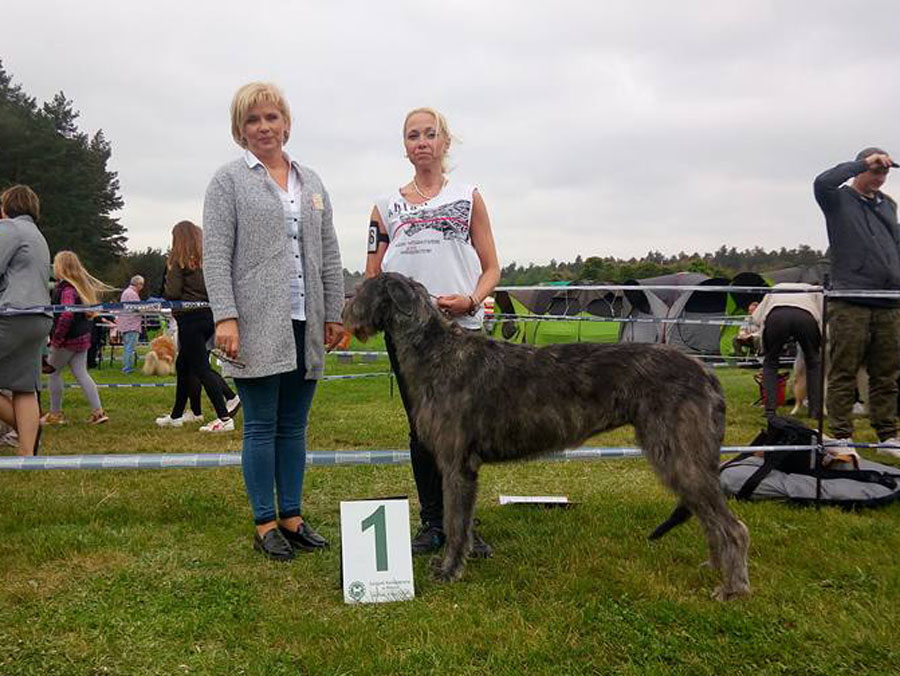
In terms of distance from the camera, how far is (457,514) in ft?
12.2

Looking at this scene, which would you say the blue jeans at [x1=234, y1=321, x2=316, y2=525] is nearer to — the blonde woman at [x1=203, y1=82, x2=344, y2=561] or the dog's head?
the blonde woman at [x1=203, y1=82, x2=344, y2=561]

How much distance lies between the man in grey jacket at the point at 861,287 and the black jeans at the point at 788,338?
52.3 inches

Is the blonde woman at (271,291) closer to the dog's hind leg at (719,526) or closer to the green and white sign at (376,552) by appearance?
the green and white sign at (376,552)

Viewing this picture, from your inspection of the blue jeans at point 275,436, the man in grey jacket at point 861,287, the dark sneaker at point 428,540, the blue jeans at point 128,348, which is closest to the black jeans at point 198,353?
the blue jeans at point 275,436

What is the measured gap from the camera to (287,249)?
12.6 feet

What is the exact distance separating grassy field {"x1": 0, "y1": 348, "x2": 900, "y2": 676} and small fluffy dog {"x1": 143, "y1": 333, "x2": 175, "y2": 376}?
33.3ft

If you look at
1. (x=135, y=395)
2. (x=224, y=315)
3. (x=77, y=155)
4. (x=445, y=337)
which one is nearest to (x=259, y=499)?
(x=224, y=315)

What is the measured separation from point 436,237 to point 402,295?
46 cm

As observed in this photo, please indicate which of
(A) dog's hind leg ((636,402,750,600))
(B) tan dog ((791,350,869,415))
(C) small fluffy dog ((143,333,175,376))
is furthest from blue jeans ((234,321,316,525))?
(C) small fluffy dog ((143,333,175,376))

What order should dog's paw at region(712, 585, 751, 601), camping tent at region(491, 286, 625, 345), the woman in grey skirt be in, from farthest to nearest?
camping tent at region(491, 286, 625, 345), the woman in grey skirt, dog's paw at region(712, 585, 751, 601)

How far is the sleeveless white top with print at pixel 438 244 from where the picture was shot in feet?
13.2

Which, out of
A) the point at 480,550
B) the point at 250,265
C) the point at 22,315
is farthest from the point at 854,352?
the point at 22,315

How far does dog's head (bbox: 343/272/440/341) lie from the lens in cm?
378

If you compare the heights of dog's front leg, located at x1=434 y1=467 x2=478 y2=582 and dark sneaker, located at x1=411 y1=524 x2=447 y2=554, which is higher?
dog's front leg, located at x1=434 y1=467 x2=478 y2=582
